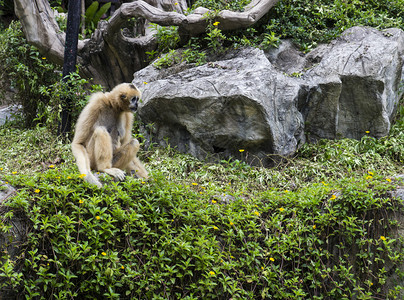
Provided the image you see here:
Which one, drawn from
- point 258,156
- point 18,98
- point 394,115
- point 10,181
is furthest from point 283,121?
point 18,98

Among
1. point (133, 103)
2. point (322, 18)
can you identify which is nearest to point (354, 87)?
point (322, 18)

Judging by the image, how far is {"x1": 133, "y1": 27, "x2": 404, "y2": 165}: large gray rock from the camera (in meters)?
6.71

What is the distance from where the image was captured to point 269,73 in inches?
270

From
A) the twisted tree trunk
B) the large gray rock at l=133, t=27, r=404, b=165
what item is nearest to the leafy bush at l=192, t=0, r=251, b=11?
the twisted tree trunk

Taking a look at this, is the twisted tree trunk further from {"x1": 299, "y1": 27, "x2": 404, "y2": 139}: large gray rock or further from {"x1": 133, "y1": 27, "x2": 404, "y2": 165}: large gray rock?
{"x1": 299, "y1": 27, "x2": 404, "y2": 139}: large gray rock

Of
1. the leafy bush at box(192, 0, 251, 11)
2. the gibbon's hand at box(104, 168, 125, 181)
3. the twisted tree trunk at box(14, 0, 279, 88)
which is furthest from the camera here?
the leafy bush at box(192, 0, 251, 11)

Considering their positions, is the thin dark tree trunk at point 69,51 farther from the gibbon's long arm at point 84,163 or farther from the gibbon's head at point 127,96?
the gibbon's long arm at point 84,163

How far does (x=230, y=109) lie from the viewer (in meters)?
6.70

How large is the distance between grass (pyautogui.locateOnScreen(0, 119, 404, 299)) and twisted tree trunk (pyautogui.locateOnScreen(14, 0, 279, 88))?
3654 mm

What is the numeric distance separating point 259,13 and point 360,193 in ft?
14.2

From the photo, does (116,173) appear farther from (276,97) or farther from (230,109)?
(276,97)

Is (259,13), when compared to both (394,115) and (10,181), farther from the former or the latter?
(10,181)

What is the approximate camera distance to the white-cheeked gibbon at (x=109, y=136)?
4992 millimetres

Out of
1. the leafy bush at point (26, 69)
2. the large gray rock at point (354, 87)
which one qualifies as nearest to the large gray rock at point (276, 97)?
the large gray rock at point (354, 87)
